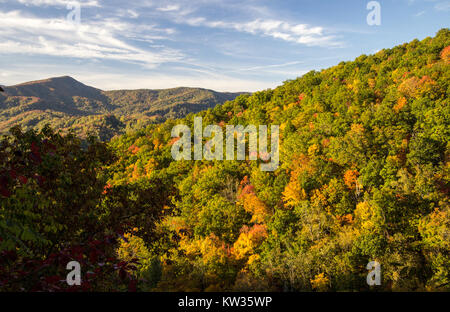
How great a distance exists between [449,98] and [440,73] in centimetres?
1821

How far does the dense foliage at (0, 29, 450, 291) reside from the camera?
25.1 ft

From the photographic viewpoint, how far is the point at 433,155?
42.1m

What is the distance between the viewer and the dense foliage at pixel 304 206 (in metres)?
7.65

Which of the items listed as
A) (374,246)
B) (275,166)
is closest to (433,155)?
(374,246)

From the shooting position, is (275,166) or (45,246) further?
(275,166)

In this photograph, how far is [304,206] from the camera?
39031mm

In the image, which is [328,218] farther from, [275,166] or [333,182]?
[275,166]
